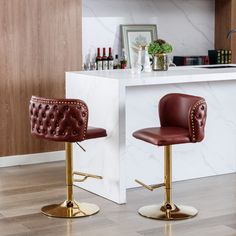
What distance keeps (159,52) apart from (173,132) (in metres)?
1.23

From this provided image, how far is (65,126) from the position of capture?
15.3ft

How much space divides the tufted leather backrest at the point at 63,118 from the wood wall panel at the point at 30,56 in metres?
1.70

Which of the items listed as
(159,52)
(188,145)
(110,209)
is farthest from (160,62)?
(110,209)

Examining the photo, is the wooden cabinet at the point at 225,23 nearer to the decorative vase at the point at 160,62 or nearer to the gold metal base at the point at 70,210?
the decorative vase at the point at 160,62

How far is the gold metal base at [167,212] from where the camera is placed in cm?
481

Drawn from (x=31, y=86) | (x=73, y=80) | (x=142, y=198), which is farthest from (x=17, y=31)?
(x=142, y=198)

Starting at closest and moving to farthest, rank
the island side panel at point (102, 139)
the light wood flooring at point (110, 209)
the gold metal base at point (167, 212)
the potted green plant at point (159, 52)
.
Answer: the light wood flooring at point (110, 209), the gold metal base at point (167, 212), the island side panel at point (102, 139), the potted green plant at point (159, 52)

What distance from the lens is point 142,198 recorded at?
535 cm

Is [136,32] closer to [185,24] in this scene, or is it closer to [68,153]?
[185,24]

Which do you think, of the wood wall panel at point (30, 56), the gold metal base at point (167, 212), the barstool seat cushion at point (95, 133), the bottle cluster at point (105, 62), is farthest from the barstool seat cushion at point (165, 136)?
the bottle cluster at point (105, 62)

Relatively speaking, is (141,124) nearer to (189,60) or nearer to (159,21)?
(189,60)

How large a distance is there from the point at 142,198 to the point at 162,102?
809 millimetres

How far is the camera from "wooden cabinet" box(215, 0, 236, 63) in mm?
7762

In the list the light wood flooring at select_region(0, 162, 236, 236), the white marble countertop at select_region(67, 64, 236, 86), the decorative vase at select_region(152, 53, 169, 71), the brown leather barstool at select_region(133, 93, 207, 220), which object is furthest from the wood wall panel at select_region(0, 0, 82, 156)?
the brown leather barstool at select_region(133, 93, 207, 220)
